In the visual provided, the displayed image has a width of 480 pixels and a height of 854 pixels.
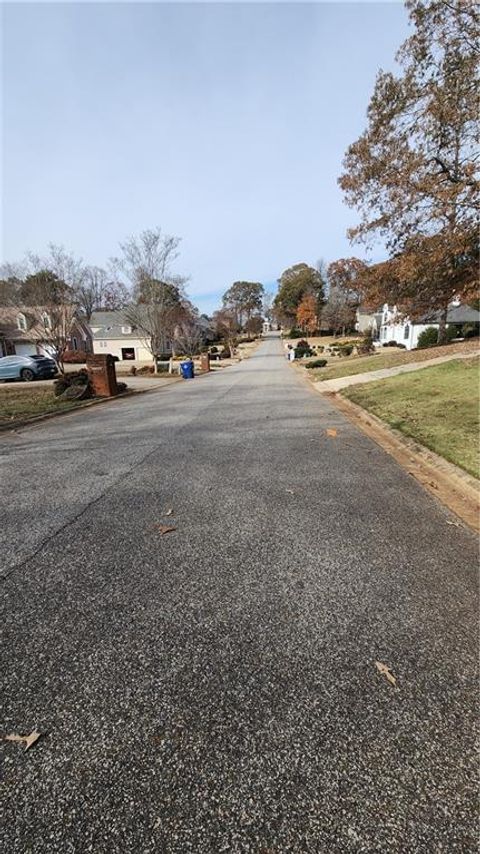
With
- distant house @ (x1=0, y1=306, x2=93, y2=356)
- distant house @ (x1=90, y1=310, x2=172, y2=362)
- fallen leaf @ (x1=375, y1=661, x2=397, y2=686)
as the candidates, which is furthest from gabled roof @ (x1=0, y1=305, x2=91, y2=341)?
fallen leaf @ (x1=375, y1=661, x2=397, y2=686)

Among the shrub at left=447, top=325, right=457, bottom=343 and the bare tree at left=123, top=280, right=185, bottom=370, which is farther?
the shrub at left=447, top=325, right=457, bottom=343

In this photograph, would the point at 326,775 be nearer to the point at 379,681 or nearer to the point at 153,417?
the point at 379,681

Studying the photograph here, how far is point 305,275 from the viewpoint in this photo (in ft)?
250

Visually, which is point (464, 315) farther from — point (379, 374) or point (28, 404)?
point (28, 404)

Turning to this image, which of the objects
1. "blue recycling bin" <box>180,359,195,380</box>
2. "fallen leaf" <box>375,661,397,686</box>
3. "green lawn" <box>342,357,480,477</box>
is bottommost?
"fallen leaf" <box>375,661,397,686</box>

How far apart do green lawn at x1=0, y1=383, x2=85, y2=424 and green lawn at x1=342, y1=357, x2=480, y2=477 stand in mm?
8508

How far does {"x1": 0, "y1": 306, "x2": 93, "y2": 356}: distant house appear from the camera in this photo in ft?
64.7

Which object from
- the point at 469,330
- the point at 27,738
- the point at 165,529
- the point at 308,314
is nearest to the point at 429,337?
the point at 469,330

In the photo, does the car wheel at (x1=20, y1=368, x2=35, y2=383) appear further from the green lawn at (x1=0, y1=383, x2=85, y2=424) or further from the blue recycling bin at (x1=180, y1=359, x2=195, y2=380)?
the blue recycling bin at (x1=180, y1=359, x2=195, y2=380)

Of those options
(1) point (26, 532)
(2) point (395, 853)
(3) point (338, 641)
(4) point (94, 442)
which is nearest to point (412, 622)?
(3) point (338, 641)

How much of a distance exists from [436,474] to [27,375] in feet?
70.8

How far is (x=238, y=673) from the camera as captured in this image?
185cm

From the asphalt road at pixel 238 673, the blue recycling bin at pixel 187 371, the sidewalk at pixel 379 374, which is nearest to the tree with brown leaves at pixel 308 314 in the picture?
the blue recycling bin at pixel 187 371

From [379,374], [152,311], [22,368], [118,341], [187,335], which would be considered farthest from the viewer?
[118,341]
